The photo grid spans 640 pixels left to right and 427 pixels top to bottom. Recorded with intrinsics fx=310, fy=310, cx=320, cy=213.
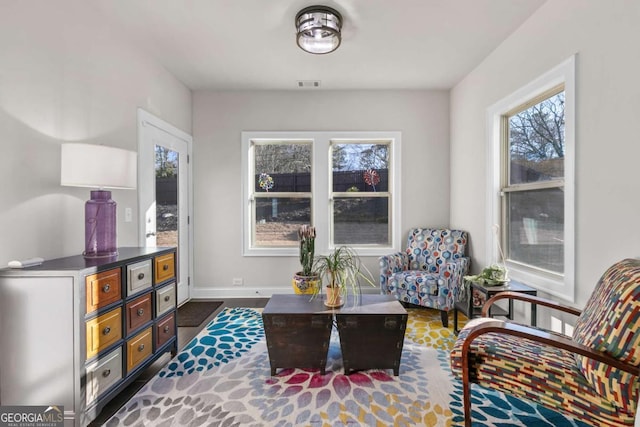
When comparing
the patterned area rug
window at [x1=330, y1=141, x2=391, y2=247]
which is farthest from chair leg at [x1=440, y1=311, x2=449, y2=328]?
window at [x1=330, y1=141, x2=391, y2=247]

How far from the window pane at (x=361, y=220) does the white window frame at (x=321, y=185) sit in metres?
0.10

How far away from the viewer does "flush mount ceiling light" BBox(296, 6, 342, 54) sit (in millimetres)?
2330

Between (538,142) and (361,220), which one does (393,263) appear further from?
(538,142)

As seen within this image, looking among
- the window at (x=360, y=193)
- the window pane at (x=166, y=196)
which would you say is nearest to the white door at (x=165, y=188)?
the window pane at (x=166, y=196)

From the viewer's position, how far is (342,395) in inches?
76.7

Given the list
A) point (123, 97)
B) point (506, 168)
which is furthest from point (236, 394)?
point (506, 168)

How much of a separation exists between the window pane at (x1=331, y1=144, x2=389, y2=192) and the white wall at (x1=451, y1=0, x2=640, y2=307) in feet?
5.84

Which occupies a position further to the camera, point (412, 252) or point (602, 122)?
point (412, 252)

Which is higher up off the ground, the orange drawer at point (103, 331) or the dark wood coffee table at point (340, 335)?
the orange drawer at point (103, 331)

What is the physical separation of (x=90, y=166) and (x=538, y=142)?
3.23 metres

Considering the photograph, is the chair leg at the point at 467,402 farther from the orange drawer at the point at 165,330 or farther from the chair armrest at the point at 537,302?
the orange drawer at the point at 165,330

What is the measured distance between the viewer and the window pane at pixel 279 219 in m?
4.12

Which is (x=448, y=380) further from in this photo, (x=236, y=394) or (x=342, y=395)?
(x=236, y=394)

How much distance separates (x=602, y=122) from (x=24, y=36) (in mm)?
3419
